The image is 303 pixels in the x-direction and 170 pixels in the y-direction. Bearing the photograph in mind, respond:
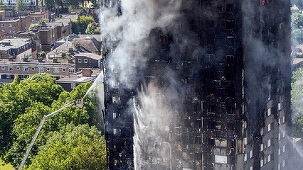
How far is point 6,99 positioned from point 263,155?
183ft

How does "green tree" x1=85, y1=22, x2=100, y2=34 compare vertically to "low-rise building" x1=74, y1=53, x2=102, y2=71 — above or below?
above

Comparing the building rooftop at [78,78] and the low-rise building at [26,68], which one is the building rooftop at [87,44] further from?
the building rooftop at [78,78]

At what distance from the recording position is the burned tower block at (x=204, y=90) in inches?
1716

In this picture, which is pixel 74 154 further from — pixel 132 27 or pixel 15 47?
pixel 15 47

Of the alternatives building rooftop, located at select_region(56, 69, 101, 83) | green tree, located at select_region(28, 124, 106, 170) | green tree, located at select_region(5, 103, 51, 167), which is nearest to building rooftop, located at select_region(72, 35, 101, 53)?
building rooftop, located at select_region(56, 69, 101, 83)

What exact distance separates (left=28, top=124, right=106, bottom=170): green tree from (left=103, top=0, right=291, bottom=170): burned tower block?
21.1m

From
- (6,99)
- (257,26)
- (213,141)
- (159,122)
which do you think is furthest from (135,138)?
(6,99)

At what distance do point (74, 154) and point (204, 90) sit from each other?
2805 cm

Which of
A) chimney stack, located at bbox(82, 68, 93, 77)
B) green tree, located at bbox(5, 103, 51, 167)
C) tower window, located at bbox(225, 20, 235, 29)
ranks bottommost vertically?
green tree, located at bbox(5, 103, 51, 167)

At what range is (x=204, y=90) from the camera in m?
44.4

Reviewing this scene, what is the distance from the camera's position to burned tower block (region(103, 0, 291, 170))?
43594mm

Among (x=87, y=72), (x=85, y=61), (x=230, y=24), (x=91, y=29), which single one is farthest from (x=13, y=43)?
(x=230, y=24)

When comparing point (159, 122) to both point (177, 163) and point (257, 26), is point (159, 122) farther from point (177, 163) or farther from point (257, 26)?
point (257, 26)

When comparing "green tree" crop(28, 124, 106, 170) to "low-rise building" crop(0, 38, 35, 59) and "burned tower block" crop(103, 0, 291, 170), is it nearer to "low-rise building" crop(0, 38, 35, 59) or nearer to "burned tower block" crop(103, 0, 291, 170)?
"burned tower block" crop(103, 0, 291, 170)
